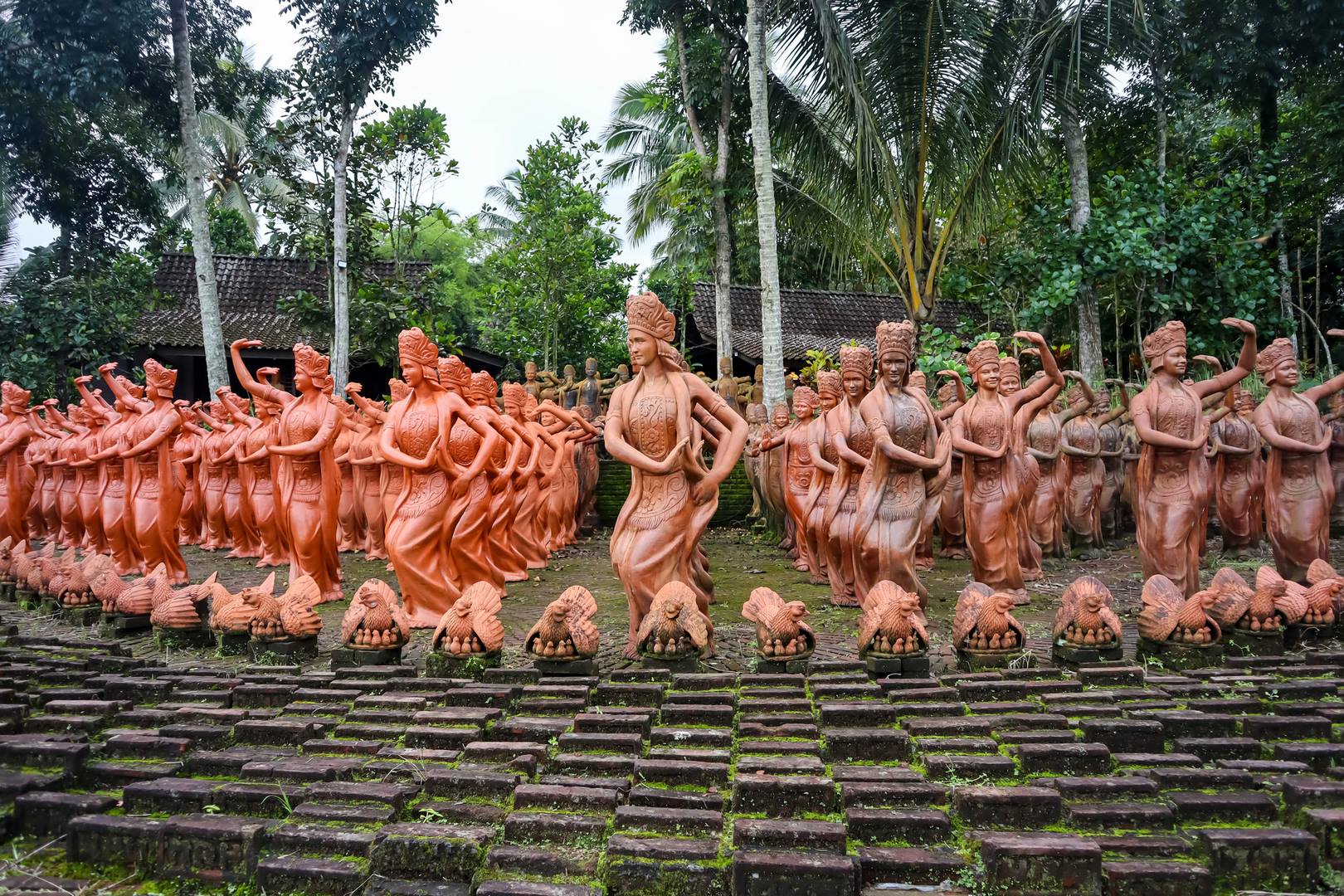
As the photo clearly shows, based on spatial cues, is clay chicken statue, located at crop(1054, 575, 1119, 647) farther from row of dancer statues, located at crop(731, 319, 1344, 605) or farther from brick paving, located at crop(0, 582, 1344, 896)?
row of dancer statues, located at crop(731, 319, 1344, 605)

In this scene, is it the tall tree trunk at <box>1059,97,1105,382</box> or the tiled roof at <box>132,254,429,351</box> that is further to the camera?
the tiled roof at <box>132,254,429,351</box>

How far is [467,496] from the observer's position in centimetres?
798

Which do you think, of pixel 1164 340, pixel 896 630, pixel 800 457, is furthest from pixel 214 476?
pixel 1164 340

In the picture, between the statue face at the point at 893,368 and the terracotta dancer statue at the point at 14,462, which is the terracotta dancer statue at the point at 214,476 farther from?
the statue face at the point at 893,368

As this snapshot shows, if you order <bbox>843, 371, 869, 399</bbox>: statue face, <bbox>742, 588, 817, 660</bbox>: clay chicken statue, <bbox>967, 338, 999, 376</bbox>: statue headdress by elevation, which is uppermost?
<bbox>967, 338, 999, 376</bbox>: statue headdress

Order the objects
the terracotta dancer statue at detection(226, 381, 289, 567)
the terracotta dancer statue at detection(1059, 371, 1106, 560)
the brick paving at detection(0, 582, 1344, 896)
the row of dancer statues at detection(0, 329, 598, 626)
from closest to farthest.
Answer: the brick paving at detection(0, 582, 1344, 896), the row of dancer statues at detection(0, 329, 598, 626), the terracotta dancer statue at detection(226, 381, 289, 567), the terracotta dancer statue at detection(1059, 371, 1106, 560)

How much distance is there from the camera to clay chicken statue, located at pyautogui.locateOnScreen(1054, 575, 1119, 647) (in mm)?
4945

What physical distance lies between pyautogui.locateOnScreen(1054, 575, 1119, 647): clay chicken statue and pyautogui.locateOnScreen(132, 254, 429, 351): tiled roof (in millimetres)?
17409

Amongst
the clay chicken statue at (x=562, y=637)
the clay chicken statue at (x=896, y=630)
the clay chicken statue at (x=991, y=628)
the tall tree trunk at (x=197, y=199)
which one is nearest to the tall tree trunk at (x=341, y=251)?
the tall tree trunk at (x=197, y=199)

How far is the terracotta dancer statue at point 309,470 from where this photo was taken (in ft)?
26.9

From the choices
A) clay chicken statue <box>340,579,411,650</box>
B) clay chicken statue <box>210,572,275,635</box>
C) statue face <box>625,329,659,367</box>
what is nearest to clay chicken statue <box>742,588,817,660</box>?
statue face <box>625,329,659,367</box>

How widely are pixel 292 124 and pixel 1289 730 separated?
17250 mm

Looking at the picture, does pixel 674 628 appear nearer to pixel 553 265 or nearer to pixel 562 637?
pixel 562 637

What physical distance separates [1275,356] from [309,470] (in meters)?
9.17
